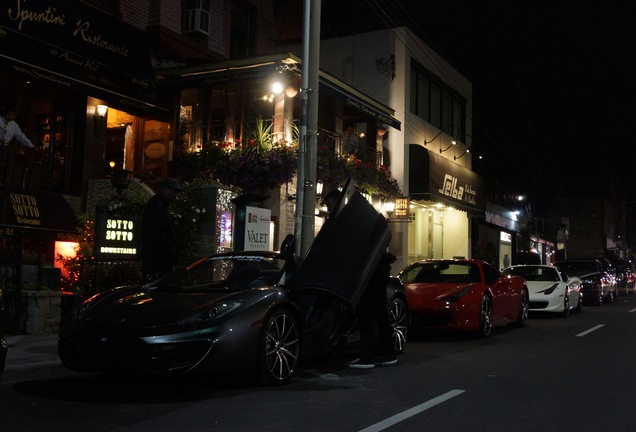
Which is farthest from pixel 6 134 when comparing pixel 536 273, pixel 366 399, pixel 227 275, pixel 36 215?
pixel 536 273

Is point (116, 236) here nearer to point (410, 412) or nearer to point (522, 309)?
point (410, 412)

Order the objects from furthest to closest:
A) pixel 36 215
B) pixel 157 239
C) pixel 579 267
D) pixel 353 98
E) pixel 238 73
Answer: pixel 579 267, pixel 353 98, pixel 238 73, pixel 36 215, pixel 157 239

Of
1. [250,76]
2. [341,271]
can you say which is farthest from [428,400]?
[250,76]

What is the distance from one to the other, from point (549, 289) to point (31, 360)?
12.1 m

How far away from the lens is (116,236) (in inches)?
469

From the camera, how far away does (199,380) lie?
6883mm

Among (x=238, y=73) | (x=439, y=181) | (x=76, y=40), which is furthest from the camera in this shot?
(x=439, y=181)

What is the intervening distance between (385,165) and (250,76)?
25.6ft

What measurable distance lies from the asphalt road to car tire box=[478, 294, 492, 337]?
6.84ft

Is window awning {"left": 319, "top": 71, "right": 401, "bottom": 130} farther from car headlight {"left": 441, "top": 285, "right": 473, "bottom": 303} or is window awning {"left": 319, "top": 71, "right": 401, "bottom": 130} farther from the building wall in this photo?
car headlight {"left": 441, "top": 285, "right": 473, "bottom": 303}

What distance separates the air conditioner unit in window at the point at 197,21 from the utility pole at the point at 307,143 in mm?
5783

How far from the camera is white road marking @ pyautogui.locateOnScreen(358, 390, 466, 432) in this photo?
16.7 feet

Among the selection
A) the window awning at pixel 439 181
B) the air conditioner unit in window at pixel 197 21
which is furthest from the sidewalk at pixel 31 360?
the window awning at pixel 439 181

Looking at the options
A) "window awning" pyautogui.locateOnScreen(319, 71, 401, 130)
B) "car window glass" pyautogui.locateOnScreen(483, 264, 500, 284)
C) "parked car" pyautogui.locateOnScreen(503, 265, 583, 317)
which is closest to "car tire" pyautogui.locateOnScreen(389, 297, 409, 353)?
"car window glass" pyautogui.locateOnScreen(483, 264, 500, 284)
